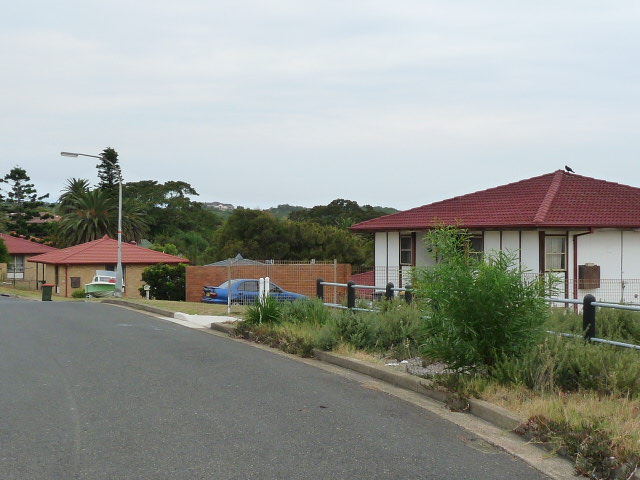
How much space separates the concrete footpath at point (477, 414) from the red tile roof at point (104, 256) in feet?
145

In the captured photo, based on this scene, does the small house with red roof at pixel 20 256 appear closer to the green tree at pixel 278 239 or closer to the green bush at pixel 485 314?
the green tree at pixel 278 239

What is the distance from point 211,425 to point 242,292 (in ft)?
55.8

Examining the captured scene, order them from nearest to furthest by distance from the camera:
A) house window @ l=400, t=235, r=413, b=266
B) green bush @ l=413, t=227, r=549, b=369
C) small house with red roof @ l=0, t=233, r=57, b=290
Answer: green bush @ l=413, t=227, r=549, b=369 → house window @ l=400, t=235, r=413, b=266 → small house with red roof @ l=0, t=233, r=57, b=290

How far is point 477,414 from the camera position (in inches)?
329

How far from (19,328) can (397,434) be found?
1288cm

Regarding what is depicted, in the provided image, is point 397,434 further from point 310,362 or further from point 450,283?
point 310,362

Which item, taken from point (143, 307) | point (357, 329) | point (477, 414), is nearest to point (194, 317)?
point (143, 307)

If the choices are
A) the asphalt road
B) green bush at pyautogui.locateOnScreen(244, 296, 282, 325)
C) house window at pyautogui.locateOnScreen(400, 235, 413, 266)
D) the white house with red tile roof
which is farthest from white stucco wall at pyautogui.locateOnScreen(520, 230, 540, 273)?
the asphalt road

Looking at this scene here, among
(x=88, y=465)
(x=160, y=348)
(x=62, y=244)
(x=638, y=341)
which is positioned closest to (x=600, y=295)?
(x=638, y=341)

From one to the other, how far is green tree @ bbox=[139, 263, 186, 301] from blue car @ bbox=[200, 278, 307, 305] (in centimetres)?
1112

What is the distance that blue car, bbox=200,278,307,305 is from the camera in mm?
22519

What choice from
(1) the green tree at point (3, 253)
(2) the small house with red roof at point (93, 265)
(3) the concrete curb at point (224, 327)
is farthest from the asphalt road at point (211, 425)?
(1) the green tree at point (3, 253)

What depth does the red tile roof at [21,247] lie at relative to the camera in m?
76.2

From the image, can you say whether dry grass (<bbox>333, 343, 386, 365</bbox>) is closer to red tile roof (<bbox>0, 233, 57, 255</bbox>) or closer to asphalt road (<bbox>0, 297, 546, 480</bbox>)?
asphalt road (<bbox>0, 297, 546, 480</bbox>)
